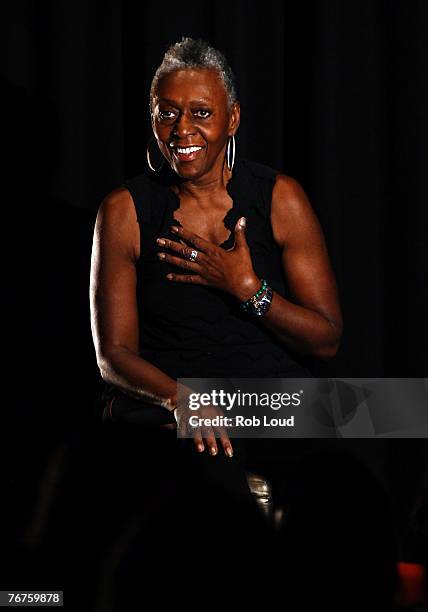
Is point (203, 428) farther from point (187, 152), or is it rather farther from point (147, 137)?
point (147, 137)

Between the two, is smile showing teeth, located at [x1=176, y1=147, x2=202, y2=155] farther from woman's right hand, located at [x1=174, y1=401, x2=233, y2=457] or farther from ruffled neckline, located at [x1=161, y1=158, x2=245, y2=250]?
woman's right hand, located at [x1=174, y1=401, x2=233, y2=457]

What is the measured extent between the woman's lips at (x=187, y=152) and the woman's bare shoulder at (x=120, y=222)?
12 centimetres

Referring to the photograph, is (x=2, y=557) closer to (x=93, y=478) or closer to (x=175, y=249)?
(x=93, y=478)

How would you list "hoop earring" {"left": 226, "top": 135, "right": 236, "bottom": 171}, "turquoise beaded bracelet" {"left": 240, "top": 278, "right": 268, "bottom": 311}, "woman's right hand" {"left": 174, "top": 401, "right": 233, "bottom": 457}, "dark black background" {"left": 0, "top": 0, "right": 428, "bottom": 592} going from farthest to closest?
Answer: "dark black background" {"left": 0, "top": 0, "right": 428, "bottom": 592} < "hoop earring" {"left": 226, "top": 135, "right": 236, "bottom": 171} < "turquoise beaded bracelet" {"left": 240, "top": 278, "right": 268, "bottom": 311} < "woman's right hand" {"left": 174, "top": 401, "right": 233, "bottom": 457}

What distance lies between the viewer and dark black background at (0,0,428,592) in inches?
79.5

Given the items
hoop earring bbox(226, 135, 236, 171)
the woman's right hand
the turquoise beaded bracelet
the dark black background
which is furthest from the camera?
the dark black background

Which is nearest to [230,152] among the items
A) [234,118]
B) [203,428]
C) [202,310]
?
[234,118]

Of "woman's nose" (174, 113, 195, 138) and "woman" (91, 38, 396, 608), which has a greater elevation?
"woman's nose" (174, 113, 195, 138)

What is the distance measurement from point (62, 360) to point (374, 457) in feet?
2.38

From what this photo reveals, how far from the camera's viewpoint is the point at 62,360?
2023mm

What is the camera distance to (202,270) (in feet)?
5.27

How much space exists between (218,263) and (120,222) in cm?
20

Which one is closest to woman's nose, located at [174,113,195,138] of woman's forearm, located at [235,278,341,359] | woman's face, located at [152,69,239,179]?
woman's face, located at [152,69,239,179]

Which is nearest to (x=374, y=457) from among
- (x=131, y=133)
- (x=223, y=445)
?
(x=223, y=445)
